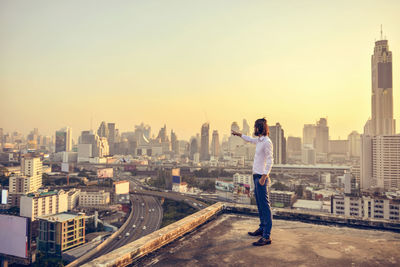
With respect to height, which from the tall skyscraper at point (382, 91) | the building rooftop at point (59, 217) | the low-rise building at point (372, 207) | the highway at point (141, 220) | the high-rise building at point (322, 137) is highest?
the tall skyscraper at point (382, 91)

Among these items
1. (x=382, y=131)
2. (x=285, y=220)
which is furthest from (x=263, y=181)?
(x=382, y=131)

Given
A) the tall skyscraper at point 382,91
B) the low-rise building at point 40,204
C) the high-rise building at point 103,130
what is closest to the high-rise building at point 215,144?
the high-rise building at point 103,130

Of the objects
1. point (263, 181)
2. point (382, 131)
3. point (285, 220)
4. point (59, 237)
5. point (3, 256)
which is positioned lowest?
point (3, 256)

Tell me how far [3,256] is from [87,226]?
20.3 feet

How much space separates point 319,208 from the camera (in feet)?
84.3

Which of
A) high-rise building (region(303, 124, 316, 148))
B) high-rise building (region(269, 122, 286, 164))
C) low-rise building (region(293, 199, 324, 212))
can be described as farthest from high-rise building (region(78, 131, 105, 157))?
high-rise building (region(303, 124, 316, 148))

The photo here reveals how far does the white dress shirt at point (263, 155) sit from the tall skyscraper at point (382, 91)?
Answer: 71.9 metres

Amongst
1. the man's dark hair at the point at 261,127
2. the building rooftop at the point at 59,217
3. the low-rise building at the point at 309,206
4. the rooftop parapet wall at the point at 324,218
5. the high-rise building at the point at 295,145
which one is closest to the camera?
the man's dark hair at the point at 261,127

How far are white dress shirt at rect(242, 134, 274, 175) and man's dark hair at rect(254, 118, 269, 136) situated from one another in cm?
6

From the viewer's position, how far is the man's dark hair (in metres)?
2.73

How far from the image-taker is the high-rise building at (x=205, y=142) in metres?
98.9

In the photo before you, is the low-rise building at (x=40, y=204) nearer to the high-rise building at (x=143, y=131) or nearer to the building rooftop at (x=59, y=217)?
the building rooftop at (x=59, y=217)

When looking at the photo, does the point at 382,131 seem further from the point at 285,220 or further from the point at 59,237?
the point at 285,220

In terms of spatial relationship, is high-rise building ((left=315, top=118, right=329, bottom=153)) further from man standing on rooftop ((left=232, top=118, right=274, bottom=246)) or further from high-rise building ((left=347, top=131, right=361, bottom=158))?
man standing on rooftop ((left=232, top=118, right=274, bottom=246))
